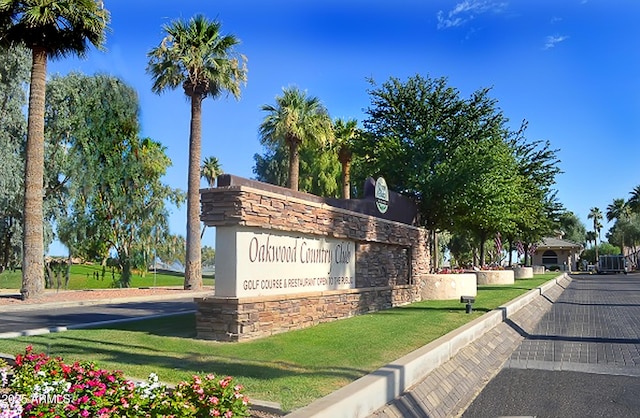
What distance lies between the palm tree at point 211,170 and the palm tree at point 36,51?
4493cm

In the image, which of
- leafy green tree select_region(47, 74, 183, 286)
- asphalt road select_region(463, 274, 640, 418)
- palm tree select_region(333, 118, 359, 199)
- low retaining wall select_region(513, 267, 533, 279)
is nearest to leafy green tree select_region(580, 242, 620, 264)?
low retaining wall select_region(513, 267, 533, 279)

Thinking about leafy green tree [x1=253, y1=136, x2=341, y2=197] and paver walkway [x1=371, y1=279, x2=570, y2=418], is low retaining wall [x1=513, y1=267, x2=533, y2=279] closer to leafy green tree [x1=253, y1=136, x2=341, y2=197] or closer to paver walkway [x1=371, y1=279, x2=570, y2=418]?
leafy green tree [x1=253, y1=136, x2=341, y2=197]

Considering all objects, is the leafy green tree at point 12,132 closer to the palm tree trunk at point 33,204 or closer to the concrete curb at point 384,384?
the palm tree trunk at point 33,204

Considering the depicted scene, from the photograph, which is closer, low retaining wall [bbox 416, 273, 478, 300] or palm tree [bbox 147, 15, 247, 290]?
low retaining wall [bbox 416, 273, 478, 300]

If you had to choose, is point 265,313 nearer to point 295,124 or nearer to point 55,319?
point 55,319

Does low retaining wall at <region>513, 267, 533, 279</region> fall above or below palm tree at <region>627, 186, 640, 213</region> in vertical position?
below

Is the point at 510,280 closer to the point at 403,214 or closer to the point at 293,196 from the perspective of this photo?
the point at 403,214

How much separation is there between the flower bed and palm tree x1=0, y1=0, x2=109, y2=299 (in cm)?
1626

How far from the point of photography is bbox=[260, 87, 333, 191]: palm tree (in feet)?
104

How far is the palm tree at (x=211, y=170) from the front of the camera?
216 feet

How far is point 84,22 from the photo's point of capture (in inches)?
795

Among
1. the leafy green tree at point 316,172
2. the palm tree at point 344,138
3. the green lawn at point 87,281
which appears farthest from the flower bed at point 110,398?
the leafy green tree at point 316,172

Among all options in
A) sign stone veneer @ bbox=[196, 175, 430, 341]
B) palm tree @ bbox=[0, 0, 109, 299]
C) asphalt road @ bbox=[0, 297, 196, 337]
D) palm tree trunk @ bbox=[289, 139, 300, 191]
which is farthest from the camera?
palm tree trunk @ bbox=[289, 139, 300, 191]

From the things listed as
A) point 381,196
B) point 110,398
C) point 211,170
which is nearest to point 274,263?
point 110,398
